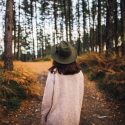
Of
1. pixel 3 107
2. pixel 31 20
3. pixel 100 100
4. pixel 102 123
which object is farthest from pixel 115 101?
pixel 31 20

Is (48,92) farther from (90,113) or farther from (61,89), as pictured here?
(90,113)

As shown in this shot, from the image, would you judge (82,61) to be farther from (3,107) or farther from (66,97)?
(66,97)

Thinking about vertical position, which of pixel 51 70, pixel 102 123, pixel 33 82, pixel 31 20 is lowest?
pixel 102 123

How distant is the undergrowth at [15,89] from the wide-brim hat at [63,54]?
6308 mm

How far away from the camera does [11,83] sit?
38.1 ft

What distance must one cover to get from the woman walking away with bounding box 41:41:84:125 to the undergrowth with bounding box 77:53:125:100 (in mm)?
7213

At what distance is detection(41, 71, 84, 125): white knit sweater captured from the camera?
14.1 feet

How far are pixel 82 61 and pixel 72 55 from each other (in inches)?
599

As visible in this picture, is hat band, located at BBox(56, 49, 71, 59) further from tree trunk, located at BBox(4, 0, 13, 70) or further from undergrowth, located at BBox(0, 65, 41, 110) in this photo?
tree trunk, located at BBox(4, 0, 13, 70)

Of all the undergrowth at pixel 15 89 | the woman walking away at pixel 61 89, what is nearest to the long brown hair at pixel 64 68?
the woman walking away at pixel 61 89

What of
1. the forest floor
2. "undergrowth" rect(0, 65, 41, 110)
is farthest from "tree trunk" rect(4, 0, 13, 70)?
the forest floor

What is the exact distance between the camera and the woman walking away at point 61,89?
430 centimetres

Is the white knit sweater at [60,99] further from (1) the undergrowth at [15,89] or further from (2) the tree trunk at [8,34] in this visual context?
(2) the tree trunk at [8,34]

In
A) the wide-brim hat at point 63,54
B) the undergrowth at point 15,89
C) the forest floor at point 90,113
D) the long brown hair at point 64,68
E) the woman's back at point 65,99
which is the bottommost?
the forest floor at point 90,113
